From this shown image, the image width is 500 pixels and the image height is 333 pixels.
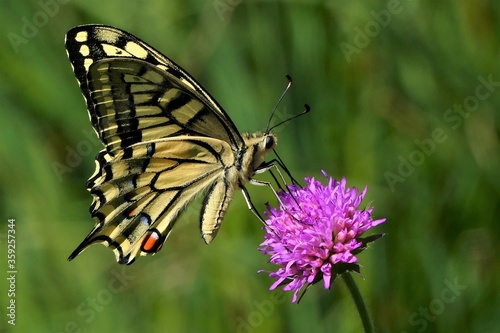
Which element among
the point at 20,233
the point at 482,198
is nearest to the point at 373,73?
the point at 482,198

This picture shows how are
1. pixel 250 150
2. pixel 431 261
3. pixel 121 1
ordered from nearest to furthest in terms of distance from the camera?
pixel 250 150
pixel 431 261
pixel 121 1

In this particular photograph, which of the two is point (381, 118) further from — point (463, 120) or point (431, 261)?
point (431, 261)

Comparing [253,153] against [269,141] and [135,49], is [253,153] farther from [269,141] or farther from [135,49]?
[135,49]

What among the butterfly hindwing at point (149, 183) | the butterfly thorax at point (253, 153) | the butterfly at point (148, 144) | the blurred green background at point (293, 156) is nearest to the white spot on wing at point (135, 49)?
the butterfly at point (148, 144)

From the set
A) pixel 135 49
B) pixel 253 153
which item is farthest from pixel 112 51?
pixel 253 153

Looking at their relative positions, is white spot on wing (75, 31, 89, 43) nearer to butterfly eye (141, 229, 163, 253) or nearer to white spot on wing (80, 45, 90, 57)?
white spot on wing (80, 45, 90, 57)

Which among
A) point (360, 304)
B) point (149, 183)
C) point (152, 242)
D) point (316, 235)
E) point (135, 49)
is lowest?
point (360, 304)
